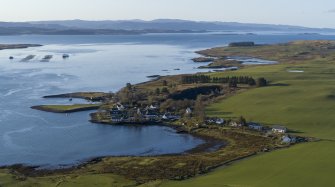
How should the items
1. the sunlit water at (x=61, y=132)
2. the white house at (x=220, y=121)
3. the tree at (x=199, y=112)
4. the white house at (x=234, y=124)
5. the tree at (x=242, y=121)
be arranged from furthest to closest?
the tree at (x=199, y=112)
the white house at (x=220, y=121)
the white house at (x=234, y=124)
the tree at (x=242, y=121)
the sunlit water at (x=61, y=132)

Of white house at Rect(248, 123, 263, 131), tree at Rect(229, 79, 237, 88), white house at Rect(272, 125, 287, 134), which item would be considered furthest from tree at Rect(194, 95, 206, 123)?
tree at Rect(229, 79, 237, 88)

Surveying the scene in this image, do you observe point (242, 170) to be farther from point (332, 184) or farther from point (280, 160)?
point (332, 184)

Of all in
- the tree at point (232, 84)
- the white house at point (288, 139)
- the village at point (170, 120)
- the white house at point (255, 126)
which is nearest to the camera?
the white house at point (288, 139)

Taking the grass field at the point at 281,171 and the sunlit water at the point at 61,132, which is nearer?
the grass field at the point at 281,171

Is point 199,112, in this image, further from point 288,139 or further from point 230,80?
point 230,80

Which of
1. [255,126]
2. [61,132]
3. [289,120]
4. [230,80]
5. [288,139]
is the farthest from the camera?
[230,80]

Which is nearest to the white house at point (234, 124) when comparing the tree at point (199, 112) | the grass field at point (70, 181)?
the tree at point (199, 112)

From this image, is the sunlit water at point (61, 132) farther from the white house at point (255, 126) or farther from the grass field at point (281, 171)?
the grass field at point (281, 171)

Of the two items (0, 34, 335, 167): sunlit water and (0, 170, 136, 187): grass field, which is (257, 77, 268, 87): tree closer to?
(0, 34, 335, 167): sunlit water

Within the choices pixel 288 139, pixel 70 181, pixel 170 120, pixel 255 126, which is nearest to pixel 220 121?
pixel 255 126
